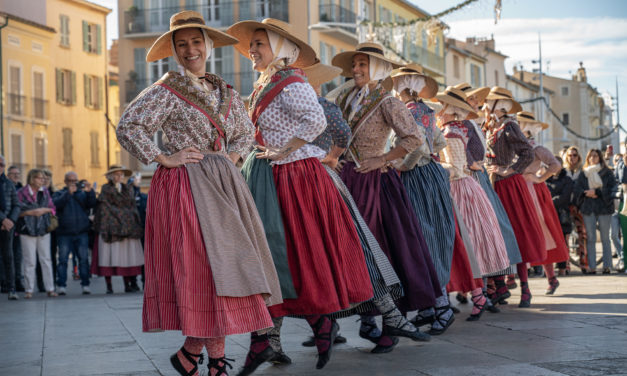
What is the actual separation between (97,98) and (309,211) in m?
44.4

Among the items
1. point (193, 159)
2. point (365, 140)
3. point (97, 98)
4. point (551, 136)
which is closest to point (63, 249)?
point (365, 140)

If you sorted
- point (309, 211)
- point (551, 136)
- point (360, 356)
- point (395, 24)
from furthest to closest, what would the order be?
point (551, 136), point (395, 24), point (360, 356), point (309, 211)

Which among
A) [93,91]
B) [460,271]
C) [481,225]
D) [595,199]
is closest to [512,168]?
[481,225]

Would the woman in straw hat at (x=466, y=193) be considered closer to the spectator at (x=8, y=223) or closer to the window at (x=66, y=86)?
the spectator at (x=8, y=223)

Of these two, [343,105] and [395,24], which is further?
[395,24]

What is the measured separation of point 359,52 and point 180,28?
225 cm

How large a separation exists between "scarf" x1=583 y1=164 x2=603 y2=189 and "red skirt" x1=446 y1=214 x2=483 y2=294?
8.35 metres

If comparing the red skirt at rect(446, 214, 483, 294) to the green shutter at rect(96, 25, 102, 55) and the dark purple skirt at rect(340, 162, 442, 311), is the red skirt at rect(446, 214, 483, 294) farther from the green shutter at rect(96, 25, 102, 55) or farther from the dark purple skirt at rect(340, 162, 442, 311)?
the green shutter at rect(96, 25, 102, 55)

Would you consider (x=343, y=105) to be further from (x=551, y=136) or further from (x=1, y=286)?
(x=551, y=136)

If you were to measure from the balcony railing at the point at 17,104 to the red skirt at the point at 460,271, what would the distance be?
37.2 metres

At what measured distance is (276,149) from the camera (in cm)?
642

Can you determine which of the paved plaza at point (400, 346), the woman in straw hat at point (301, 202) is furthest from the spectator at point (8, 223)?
the woman in straw hat at point (301, 202)

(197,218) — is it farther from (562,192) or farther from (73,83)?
(73,83)

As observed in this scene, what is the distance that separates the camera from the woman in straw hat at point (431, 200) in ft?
26.2
